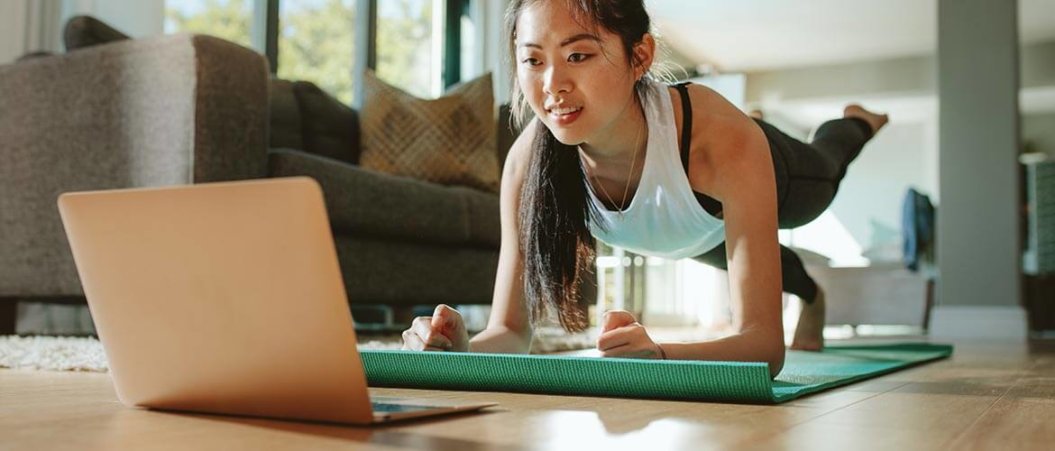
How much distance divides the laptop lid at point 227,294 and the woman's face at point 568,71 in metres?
0.56

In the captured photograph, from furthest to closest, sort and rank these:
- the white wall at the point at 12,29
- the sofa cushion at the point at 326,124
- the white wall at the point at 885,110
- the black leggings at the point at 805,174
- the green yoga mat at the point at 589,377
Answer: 1. the white wall at the point at 885,110
2. the sofa cushion at the point at 326,124
3. the white wall at the point at 12,29
4. the black leggings at the point at 805,174
5. the green yoga mat at the point at 589,377

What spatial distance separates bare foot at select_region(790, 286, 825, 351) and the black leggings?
0.05 meters

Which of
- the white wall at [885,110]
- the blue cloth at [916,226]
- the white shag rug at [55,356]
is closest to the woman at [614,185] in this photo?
the white shag rug at [55,356]

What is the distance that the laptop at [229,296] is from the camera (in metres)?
0.67

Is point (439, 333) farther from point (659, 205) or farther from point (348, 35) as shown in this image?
point (348, 35)

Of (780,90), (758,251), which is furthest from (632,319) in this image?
(780,90)

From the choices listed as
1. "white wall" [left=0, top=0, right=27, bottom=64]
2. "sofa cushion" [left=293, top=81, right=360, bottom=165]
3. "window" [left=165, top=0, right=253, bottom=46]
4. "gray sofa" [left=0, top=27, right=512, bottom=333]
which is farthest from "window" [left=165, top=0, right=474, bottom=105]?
"gray sofa" [left=0, top=27, right=512, bottom=333]

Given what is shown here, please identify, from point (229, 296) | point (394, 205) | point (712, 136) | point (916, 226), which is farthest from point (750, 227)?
point (916, 226)

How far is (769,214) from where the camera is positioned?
1263 millimetres

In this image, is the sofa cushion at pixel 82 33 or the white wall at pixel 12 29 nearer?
the sofa cushion at pixel 82 33

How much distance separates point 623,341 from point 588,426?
0.34m

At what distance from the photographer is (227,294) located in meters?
0.72

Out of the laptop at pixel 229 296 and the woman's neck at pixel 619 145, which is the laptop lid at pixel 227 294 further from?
the woman's neck at pixel 619 145

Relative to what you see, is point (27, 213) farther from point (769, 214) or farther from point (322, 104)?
point (769, 214)
